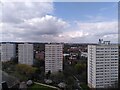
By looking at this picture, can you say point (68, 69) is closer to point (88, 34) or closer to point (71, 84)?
point (71, 84)

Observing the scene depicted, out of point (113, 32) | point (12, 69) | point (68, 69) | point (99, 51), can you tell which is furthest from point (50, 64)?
point (113, 32)

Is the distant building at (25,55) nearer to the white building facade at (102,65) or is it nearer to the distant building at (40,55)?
the distant building at (40,55)

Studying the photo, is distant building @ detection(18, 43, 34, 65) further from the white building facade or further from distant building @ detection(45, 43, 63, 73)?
the white building facade

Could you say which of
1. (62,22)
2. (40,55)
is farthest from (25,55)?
(62,22)

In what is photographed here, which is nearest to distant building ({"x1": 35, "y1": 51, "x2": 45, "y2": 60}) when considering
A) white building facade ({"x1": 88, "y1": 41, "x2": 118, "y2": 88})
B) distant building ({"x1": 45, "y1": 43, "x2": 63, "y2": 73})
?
distant building ({"x1": 45, "y1": 43, "x2": 63, "y2": 73})

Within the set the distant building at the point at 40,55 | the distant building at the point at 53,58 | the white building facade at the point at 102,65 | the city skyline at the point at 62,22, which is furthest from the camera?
the distant building at the point at 53,58

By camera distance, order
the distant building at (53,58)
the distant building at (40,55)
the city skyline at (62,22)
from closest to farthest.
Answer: the city skyline at (62,22) → the distant building at (40,55) → the distant building at (53,58)

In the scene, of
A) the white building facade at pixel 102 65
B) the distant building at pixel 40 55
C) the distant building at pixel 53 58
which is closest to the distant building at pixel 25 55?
the distant building at pixel 40 55
